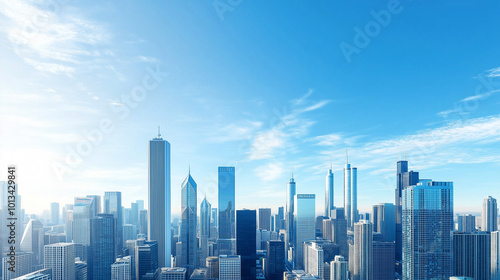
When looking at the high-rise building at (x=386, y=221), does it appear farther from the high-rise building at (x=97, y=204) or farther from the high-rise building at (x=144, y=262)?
the high-rise building at (x=97, y=204)

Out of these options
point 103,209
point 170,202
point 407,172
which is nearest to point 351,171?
point 407,172

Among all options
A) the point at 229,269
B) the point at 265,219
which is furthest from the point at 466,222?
the point at 265,219

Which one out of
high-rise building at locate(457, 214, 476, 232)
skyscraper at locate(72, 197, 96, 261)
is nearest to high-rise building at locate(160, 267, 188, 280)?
skyscraper at locate(72, 197, 96, 261)

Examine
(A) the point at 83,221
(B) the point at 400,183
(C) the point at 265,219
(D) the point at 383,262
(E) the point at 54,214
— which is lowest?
(D) the point at 383,262

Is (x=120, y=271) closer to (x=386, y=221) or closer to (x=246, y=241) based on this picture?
(x=246, y=241)

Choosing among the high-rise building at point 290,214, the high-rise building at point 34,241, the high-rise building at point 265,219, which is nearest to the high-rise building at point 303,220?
the high-rise building at point 290,214

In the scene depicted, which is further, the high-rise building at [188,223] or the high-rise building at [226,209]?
the high-rise building at [226,209]
